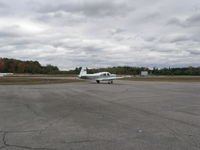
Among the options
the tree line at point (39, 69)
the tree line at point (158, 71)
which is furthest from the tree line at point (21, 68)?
the tree line at point (158, 71)

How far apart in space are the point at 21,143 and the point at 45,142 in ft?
1.80

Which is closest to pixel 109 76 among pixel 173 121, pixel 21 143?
pixel 173 121

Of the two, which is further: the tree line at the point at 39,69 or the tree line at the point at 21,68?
the tree line at the point at 21,68

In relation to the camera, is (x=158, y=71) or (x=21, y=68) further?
(x=158, y=71)

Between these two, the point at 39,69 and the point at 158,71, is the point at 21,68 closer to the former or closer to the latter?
the point at 39,69

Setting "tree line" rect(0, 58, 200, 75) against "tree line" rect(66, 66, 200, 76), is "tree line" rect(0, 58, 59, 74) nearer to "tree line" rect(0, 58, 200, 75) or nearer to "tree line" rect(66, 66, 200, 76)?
"tree line" rect(0, 58, 200, 75)

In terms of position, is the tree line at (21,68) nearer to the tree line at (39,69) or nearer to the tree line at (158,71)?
the tree line at (39,69)

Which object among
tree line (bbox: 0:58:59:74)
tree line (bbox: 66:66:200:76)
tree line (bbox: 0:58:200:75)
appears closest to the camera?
tree line (bbox: 66:66:200:76)

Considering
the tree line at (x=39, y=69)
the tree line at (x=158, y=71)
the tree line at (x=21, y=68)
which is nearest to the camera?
the tree line at (x=158, y=71)

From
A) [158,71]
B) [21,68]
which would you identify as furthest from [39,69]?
[158,71]

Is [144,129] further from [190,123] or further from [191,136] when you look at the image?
[190,123]

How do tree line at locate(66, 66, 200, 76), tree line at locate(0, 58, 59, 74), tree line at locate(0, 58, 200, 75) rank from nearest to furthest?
tree line at locate(66, 66, 200, 76) < tree line at locate(0, 58, 200, 75) < tree line at locate(0, 58, 59, 74)

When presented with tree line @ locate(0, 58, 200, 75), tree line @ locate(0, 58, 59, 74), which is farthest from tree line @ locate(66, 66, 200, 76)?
tree line @ locate(0, 58, 59, 74)

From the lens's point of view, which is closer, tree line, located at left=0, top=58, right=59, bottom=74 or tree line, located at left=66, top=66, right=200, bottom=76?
tree line, located at left=66, top=66, right=200, bottom=76
